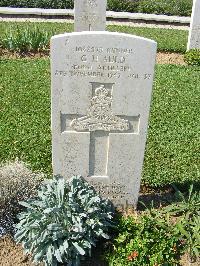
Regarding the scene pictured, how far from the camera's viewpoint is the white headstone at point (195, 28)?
10977 millimetres

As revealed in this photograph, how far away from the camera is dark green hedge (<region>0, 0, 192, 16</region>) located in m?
16.4

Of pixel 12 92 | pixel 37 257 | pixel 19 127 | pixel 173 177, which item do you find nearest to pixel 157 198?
pixel 173 177

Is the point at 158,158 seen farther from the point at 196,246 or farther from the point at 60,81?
the point at 60,81

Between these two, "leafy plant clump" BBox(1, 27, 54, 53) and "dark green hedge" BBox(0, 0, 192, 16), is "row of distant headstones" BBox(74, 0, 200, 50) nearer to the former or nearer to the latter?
"leafy plant clump" BBox(1, 27, 54, 53)

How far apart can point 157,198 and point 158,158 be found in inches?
41.9

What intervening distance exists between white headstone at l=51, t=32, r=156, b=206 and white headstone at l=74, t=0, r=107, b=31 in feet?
19.4

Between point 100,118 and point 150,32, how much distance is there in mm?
9749

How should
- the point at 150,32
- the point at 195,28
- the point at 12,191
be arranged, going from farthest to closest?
the point at 150,32 → the point at 195,28 → the point at 12,191

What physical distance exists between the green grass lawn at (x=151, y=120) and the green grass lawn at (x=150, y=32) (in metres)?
1.76

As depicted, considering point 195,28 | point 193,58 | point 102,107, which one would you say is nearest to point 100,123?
point 102,107

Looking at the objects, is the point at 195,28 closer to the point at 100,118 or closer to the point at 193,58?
the point at 193,58

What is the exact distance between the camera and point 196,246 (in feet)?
16.3

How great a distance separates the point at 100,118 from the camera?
196 inches

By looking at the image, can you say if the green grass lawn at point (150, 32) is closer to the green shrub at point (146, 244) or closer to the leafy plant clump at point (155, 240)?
the leafy plant clump at point (155, 240)
